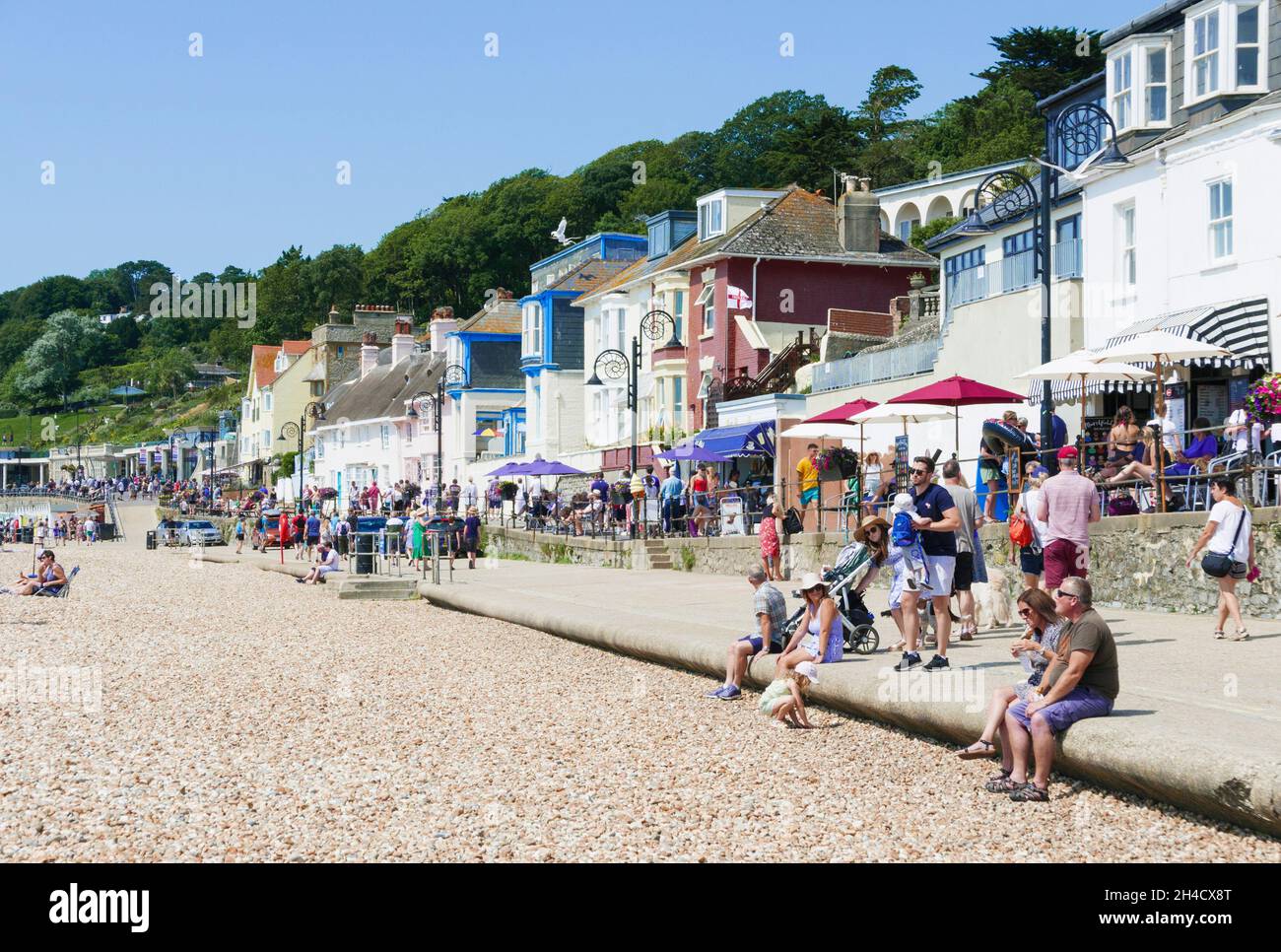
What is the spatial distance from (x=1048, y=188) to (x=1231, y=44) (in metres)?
6.36

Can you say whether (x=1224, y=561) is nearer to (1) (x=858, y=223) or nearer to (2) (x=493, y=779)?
(2) (x=493, y=779)

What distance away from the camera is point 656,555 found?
30656mm

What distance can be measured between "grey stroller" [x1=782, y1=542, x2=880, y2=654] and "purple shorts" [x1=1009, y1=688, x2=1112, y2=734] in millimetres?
4464

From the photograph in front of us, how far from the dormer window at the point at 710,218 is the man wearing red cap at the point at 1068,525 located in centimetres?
3191

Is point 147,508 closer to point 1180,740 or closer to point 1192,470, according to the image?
point 1192,470

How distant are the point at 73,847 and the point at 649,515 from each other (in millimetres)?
25061

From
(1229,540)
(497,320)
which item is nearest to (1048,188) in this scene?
(1229,540)

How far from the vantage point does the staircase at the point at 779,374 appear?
39438mm

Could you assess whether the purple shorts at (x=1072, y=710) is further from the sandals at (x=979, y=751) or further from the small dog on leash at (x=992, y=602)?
the small dog on leash at (x=992, y=602)

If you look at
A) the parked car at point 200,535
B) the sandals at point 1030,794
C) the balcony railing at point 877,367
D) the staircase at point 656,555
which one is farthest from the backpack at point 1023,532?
the parked car at point 200,535

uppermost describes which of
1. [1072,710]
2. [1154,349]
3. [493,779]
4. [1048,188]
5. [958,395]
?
[1048,188]

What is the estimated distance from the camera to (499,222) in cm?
9206
